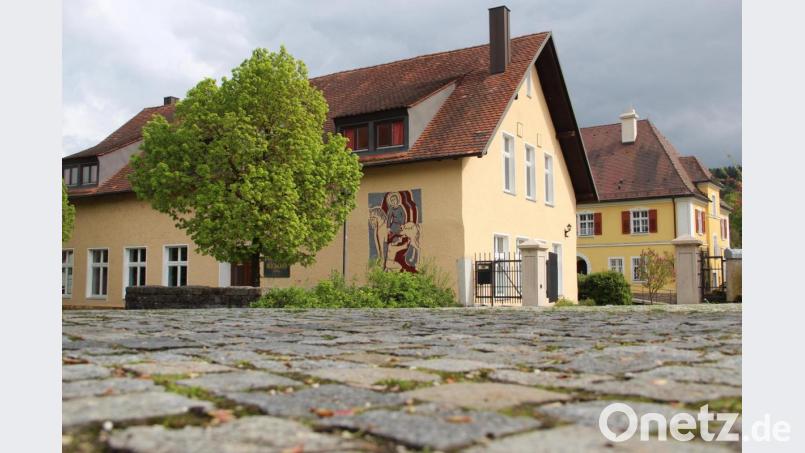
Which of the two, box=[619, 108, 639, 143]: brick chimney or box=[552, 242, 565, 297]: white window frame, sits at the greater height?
box=[619, 108, 639, 143]: brick chimney

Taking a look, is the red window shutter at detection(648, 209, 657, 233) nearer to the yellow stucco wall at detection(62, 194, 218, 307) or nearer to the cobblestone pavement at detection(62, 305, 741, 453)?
the yellow stucco wall at detection(62, 194, 218, 307)

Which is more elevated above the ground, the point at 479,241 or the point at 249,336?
the point at 479,241

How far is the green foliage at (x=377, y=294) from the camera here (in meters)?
17.1

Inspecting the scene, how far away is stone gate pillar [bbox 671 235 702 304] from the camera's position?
1939 centimetres

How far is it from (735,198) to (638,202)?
1927 centimetres

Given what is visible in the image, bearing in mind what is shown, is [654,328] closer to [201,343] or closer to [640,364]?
[640,364]

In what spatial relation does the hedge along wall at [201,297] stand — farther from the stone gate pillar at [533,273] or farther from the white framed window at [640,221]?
the white framed window at [640,221]

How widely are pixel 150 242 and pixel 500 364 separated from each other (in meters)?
23.4

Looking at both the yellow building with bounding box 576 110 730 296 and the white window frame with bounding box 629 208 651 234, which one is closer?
the yellow building with bounding box 576 110 730 296

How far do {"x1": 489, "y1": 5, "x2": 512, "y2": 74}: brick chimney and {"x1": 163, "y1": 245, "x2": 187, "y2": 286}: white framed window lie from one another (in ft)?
38.4

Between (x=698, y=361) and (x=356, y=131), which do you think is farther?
(x=356, y=131)

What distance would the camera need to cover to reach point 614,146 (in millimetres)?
45469

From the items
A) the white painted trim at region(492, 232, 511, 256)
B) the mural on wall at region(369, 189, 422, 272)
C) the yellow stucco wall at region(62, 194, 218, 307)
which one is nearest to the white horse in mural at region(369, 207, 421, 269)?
the mural on wall at region(369, 189, 422, 272)

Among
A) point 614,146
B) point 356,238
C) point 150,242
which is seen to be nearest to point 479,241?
point 356,238
